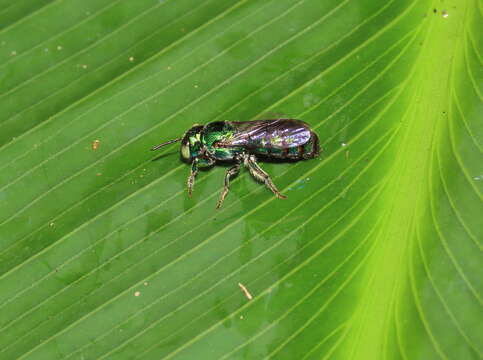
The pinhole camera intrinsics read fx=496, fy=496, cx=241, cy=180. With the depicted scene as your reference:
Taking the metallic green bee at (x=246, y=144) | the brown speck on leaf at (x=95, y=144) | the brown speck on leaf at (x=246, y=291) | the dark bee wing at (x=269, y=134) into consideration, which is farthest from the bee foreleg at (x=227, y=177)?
the brown speck on leaf at (x=95, y=144)

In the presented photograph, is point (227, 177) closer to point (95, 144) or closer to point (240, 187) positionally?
point (240, 187)

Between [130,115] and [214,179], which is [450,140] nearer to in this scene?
[214,179]

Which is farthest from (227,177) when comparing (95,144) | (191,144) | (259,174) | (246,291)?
(95,144)

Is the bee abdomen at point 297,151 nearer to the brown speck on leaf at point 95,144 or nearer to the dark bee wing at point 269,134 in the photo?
the dark bee wing at point 269,134

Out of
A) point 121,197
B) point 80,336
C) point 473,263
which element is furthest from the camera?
point 121,197

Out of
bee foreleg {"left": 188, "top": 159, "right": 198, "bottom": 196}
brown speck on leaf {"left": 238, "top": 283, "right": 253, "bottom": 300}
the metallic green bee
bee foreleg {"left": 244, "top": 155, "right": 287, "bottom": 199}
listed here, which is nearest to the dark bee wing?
the metallic green bee

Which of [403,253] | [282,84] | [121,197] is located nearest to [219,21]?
[282,84]
